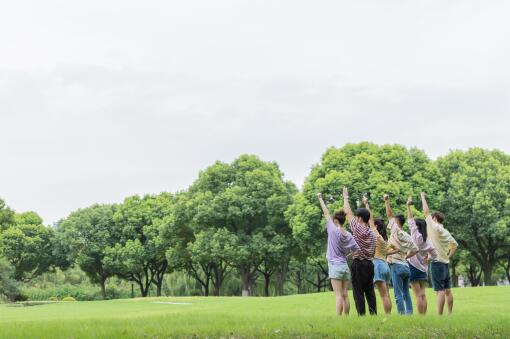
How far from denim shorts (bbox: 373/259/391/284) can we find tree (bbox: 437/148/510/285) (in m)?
35.5

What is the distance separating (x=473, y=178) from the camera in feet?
154

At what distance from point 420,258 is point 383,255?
1112 millimetres

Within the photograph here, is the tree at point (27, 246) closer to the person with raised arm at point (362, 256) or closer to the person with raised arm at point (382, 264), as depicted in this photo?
the person with raised arm at point (382, 264)

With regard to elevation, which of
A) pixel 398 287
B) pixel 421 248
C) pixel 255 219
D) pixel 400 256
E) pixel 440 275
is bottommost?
pixel 398 287

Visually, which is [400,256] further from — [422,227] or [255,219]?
[255,219]

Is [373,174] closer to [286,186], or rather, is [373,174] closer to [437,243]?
[286,186]

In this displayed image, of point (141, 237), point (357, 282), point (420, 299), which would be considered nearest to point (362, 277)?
point (357, 282)

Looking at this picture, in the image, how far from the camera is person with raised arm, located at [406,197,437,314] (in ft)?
44.9

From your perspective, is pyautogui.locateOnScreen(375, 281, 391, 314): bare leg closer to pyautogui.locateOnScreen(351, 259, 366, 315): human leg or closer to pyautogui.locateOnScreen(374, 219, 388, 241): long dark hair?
pyautogui.locateOnScreen(351, 259, 366, 315): human leg

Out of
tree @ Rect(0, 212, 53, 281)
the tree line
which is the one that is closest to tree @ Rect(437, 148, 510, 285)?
the tree line

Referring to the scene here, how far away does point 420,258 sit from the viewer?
13.8 meters

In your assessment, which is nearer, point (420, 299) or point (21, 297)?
point (420, 299)

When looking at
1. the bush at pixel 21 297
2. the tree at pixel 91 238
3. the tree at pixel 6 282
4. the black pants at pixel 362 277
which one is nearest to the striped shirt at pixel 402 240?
the black pants at pixel 362 277

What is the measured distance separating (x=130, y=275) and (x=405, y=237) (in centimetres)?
5990
